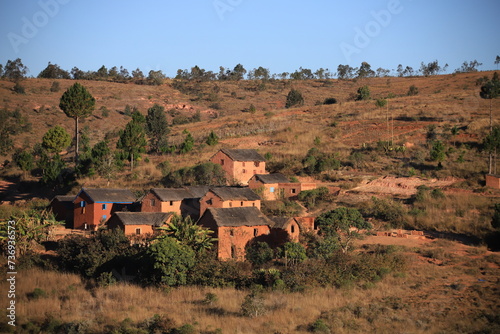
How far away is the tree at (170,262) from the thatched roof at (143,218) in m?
5.60

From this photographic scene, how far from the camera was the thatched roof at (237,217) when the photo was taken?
91.0 ft

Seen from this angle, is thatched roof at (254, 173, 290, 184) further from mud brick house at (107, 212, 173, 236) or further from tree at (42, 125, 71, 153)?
tree at (42, 125, 71, 153)

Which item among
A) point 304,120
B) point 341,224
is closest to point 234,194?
point 341,224

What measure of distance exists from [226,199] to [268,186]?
24.8 feet

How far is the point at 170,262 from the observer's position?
24406 mm

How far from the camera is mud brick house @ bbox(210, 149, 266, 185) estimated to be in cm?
4284

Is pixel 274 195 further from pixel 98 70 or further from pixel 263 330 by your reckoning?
pixel 98 70

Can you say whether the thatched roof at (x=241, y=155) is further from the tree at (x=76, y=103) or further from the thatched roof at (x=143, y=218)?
the tree at (x=76, y=103)

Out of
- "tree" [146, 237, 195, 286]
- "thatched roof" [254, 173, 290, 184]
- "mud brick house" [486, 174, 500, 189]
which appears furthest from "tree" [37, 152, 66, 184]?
"mud brick house" [486, 174, 500, 189]

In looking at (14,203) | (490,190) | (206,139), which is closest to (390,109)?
(206,139)

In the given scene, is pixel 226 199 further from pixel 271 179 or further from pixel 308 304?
pixel 308 304

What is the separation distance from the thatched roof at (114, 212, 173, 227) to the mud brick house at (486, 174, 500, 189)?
2175cm

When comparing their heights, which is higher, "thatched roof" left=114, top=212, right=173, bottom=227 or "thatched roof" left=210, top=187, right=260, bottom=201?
"thatched roof" left=210, top=187, right=260, bottom=201

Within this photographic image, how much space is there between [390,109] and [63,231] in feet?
140
